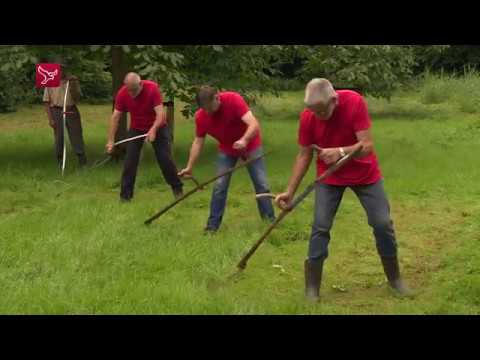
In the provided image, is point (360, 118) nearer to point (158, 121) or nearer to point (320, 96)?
point (320, 96)

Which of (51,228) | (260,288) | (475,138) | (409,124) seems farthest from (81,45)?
→ (409,124)

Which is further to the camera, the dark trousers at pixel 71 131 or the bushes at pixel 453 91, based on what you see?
the bushes at pixel 453 91

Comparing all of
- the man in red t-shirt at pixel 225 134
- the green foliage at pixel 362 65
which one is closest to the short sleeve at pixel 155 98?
the man in red t-shirt at pixel 225 134

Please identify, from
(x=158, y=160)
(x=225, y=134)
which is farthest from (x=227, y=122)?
(x=158, y=160)

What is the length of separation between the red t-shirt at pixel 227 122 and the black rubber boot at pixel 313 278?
7.35ft

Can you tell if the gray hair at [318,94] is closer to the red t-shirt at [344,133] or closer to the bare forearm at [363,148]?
the red t-shirt at [344,133]

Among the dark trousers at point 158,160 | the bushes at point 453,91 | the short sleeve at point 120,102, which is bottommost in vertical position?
the bushes at point 453,91

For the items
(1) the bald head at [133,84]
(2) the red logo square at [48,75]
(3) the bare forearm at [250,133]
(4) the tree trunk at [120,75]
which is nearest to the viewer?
(3) the bare forearm at [250,133]

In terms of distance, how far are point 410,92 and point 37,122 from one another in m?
13.7

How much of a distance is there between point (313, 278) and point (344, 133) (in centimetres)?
112

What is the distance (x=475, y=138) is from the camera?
15383mm

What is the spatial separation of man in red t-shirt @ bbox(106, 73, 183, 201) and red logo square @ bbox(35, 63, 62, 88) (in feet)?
11.1

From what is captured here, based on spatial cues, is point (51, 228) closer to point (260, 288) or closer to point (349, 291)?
point (260, 288)

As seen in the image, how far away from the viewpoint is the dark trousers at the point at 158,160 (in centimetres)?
888
